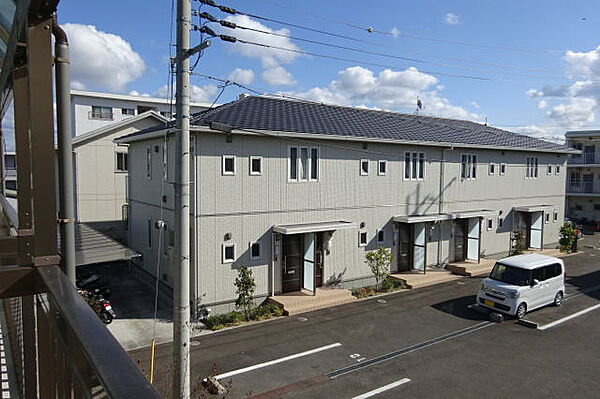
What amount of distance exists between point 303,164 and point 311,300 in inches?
159

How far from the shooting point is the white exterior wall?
1128 cm

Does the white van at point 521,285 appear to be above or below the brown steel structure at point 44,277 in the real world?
below

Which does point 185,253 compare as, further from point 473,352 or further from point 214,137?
point 473,352

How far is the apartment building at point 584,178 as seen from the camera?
3200 centimetres

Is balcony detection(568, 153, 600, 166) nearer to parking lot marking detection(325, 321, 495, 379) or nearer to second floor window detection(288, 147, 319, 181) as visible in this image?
parking lot marking detection(325, 321, 495, 379)

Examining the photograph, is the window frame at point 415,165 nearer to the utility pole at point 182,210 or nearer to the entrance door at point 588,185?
the utility pole at point 182,210

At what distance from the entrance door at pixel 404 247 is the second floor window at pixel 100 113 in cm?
2330

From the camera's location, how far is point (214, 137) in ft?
36.5

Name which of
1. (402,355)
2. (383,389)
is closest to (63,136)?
(383,389)

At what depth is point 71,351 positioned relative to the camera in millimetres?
1140

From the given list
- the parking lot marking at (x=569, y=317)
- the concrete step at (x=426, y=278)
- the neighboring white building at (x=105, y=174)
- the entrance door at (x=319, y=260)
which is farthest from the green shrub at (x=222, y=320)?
the neighboring white building at (x=105, y=174)

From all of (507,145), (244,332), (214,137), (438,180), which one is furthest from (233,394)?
(507,145)

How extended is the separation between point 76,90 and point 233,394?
90.0ft

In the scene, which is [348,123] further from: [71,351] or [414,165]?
[71,351]
